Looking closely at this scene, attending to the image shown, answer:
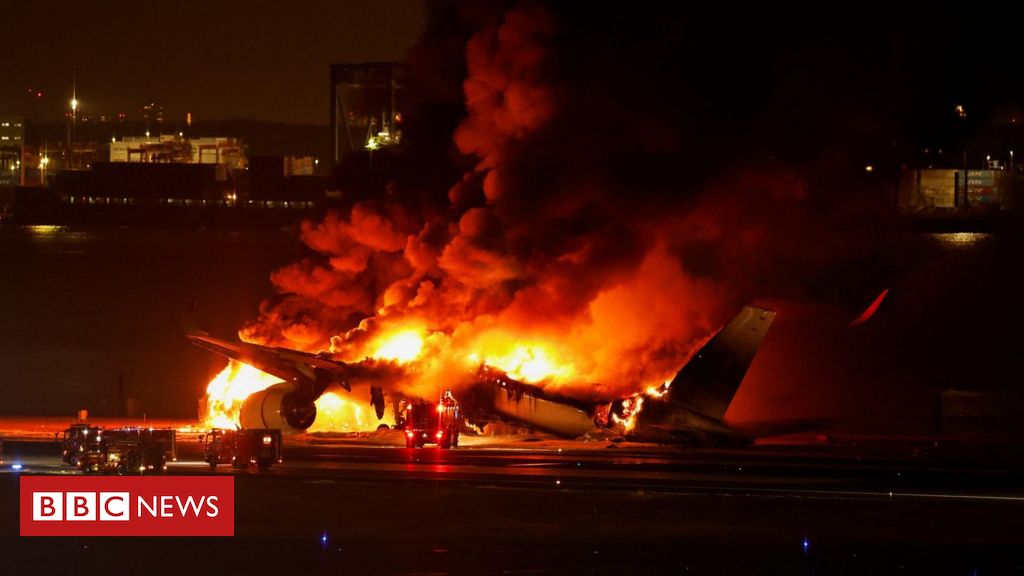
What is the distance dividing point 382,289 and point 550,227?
9001mm

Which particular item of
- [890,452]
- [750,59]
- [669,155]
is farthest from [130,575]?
[750,59]

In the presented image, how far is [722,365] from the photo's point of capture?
4778 cm

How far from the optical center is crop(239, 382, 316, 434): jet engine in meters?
51.3

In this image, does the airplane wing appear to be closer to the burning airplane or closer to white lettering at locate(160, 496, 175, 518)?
the burning airplane

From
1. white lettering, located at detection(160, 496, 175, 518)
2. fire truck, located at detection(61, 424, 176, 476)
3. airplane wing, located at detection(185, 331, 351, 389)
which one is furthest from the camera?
airplane wing, located at detection(185, 331, 351, 389)

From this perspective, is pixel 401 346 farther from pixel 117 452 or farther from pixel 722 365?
pixel 117 452

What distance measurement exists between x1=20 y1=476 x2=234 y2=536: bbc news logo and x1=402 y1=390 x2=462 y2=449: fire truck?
11.6 meters

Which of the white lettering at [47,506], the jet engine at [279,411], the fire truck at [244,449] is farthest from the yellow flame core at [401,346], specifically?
the white lettering at [47,506]

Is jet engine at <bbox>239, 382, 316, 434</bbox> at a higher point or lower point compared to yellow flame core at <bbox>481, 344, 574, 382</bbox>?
lower

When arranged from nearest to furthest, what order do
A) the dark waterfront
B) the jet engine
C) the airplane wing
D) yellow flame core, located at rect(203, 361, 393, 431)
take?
the airplane wing → the jet engine → yellow flame core, located at rect(203, 361, 393, 431) → the dark waterfront

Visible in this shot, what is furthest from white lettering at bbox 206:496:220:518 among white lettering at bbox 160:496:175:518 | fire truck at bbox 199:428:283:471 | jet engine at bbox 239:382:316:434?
jet engine at bbox 239:382:316:434

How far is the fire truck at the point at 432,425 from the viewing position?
47250 millimetres

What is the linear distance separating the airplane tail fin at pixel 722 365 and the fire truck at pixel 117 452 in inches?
699

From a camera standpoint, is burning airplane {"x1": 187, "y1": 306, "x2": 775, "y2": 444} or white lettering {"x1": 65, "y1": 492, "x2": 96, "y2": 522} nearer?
white lettering {"x1": 65, "y1": 492, "x2": 96, "y2": 522}
